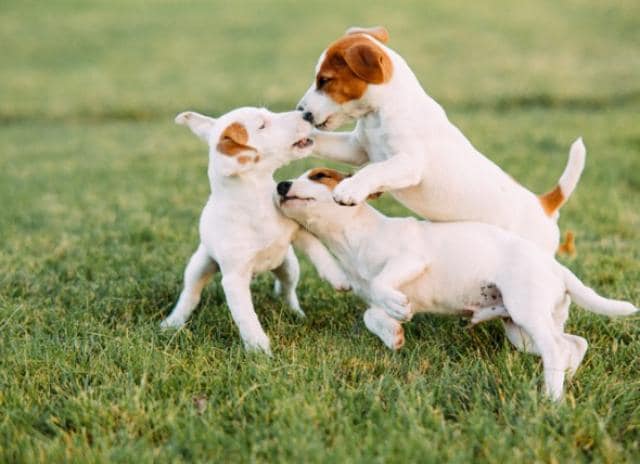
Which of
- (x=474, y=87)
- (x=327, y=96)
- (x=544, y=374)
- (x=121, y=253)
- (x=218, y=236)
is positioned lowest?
(x=474, y=87)

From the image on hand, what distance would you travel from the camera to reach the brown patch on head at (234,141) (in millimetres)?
3989

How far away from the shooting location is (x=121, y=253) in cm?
→ 607

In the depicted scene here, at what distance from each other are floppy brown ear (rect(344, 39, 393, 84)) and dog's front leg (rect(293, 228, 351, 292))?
0.97 metres

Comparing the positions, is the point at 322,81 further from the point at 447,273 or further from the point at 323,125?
the point at 447,273

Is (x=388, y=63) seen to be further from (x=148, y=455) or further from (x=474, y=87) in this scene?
(x=474, y=87)

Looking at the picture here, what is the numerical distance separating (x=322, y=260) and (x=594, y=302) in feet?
4.71

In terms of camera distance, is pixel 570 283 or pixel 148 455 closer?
pixel 148 455

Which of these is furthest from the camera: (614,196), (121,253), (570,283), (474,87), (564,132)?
(474,87)

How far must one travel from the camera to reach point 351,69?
3.94 meters

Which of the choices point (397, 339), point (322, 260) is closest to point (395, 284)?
point (397, 339)

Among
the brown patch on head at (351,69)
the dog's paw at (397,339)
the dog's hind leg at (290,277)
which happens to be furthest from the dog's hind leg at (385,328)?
the brown patch on head at (351,69)

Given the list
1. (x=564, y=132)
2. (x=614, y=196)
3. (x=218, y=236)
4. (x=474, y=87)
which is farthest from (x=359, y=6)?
(x=218, y=236)

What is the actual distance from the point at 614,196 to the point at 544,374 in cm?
490

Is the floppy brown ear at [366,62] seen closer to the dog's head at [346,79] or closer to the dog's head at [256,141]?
the dog's head at [346,79]
